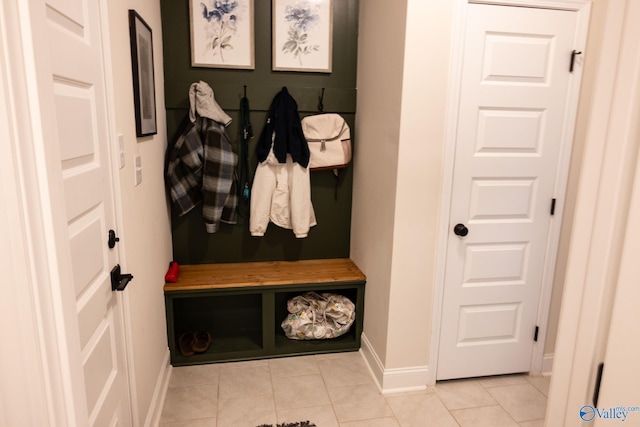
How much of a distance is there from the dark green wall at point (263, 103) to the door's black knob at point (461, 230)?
0.97 metres

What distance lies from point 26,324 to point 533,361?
279 centimetres

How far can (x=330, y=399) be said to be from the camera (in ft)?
8.18

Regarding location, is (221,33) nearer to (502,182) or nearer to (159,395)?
(502,182)

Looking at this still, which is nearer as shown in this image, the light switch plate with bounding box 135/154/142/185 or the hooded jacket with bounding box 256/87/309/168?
the light switch plate with bounding box 135/154/142/185

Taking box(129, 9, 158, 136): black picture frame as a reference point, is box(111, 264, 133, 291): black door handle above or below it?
below

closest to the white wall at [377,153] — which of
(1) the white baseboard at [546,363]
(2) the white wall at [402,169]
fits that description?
(2) the white wall at [402,169]

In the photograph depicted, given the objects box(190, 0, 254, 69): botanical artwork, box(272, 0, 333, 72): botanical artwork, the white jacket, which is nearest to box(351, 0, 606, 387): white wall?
box(272, 0, 333, 72): botanical artwork

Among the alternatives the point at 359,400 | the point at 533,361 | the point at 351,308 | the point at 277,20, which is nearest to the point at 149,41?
the point at 277,20

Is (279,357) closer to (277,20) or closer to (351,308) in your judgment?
(351,308)

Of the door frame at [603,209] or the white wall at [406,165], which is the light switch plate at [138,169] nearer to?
the white wall at [406,165]

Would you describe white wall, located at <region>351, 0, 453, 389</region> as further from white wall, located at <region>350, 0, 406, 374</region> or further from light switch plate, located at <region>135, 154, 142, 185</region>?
light switch plate, located at <region>135, 154, 142, 185</region>

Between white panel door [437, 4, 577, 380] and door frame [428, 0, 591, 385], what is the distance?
0.09 feet

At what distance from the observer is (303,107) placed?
2977 millimetres

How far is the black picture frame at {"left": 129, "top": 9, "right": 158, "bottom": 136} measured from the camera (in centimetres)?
194
